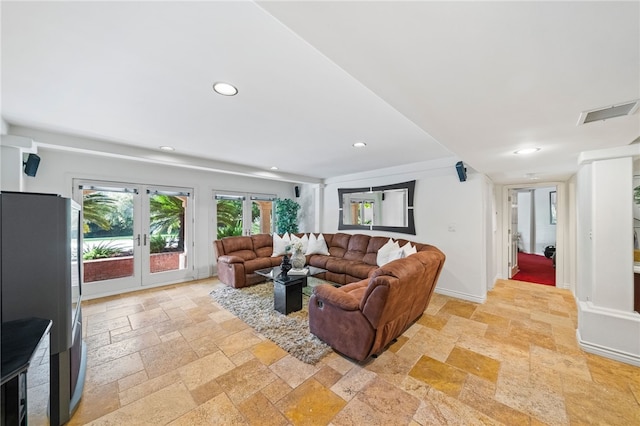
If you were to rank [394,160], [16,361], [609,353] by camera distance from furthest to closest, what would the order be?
[394,160], [609,353], [16,361]

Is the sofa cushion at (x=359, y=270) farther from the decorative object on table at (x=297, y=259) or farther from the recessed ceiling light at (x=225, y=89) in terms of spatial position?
the recessed ceiling light at (x=225, y=89)

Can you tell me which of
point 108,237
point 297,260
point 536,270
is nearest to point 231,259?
point 297,260

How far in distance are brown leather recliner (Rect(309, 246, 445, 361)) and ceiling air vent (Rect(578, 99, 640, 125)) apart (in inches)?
65.6

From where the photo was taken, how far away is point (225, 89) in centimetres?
179

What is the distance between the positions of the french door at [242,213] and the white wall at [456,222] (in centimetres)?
342

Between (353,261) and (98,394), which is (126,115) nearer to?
(98,394)

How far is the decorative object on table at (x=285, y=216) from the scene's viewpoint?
6074 millimetres

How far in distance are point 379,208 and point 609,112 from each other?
3.54 metres

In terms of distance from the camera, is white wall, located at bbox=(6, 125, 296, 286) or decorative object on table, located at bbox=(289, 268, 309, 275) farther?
decorative object on table, located at bbox=(289, 268, 309, 275)

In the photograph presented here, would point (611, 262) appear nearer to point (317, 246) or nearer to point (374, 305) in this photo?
point (374, 305)

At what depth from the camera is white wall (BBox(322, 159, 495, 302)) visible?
3.68 m

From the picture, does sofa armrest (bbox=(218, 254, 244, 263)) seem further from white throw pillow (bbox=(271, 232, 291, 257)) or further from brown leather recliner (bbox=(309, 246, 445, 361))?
brown leather recliner (bbox=(309, 246, 445, 361))

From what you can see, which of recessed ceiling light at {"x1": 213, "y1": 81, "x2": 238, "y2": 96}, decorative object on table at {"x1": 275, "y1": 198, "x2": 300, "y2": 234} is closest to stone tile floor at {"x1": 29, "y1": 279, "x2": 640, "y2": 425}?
recessed ceiling light at {"x1": 213, "y1": 81, "x2": 238, "y2": 96}

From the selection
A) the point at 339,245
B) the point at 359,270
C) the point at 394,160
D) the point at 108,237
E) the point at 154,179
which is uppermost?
the point at 394,160
